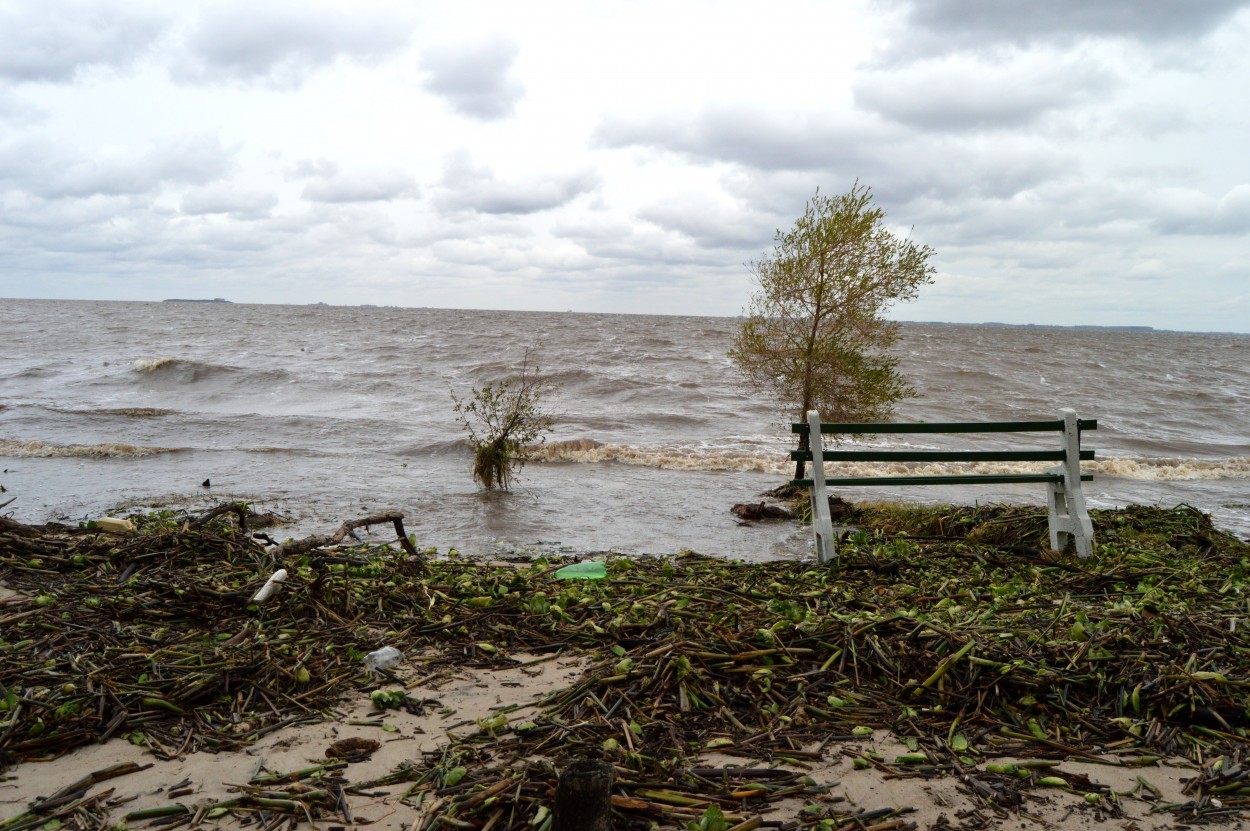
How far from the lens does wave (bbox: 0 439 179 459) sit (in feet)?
66.4

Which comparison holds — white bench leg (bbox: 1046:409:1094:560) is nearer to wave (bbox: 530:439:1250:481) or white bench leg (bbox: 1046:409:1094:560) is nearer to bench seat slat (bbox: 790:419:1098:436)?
bench seat slat (bbox: 790:419:1098:436)

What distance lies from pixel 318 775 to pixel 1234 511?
1955 centimetres

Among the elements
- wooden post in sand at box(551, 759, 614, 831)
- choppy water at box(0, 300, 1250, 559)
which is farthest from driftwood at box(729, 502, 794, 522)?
wooden post in sand at box(551, 759, 614, 831)

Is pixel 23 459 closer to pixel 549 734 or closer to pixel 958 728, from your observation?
pixel 549 734

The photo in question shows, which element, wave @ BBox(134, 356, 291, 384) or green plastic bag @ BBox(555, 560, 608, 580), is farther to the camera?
wave @ BBox(134, 356, 291, 384)

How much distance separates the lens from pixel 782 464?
22.6 meters

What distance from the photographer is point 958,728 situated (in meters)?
4.35

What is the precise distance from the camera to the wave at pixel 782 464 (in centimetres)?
2219

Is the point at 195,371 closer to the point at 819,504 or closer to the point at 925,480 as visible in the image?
the point at 819,504

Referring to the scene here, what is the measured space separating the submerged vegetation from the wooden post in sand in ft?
1.56

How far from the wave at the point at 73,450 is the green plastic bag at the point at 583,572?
17015 mm

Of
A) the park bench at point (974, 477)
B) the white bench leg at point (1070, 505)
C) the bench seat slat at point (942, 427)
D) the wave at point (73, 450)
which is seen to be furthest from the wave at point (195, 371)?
the white bench leg at point (1070, 505)

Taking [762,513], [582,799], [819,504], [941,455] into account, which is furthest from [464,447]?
[582,799]

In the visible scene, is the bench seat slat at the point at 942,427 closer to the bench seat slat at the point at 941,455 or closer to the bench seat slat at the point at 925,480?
the bench seat slat at the point at 941,455
